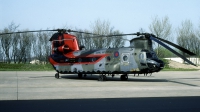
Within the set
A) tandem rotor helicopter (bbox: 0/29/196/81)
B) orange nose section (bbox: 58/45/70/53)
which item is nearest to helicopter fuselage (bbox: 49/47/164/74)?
tandem rotor helicopter (bbox: 0/29/196/81)

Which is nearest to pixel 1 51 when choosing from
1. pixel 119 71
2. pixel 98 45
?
pixel 98 45

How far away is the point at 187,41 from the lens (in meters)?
68.4

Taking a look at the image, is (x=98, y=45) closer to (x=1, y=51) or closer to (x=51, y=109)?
(x=1, y=51)

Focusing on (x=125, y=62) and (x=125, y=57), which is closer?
A: (x=125, y=62)

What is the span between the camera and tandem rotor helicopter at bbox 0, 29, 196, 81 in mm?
20453

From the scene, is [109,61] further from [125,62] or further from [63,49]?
[63,49]

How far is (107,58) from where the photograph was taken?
72.4ft

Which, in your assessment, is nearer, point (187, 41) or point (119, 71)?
point (119, 71)

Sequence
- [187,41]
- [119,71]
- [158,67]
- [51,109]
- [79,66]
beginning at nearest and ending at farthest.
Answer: [51,109] → [158,67] → [119,71] → [79,66] → [187,41]

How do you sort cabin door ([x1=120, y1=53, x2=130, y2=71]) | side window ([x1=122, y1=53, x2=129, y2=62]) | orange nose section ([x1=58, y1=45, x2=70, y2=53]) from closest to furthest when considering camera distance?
cabin door ([x1=120, y1=53, x2=130, y2=71]) → side window ([x1=122, y1=53, x2=129, y2=62]) → orange nose section ([x1=58, y1=45, x2=70, y2=53])

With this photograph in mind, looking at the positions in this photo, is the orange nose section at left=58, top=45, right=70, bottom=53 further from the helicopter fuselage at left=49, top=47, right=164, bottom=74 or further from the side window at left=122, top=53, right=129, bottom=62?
the side window at left=122, top=53, right=129, bottom=62

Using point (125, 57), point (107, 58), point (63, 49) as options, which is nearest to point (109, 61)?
point (107, 58)

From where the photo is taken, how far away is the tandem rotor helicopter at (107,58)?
2045 centimetres

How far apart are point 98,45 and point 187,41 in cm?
2318
